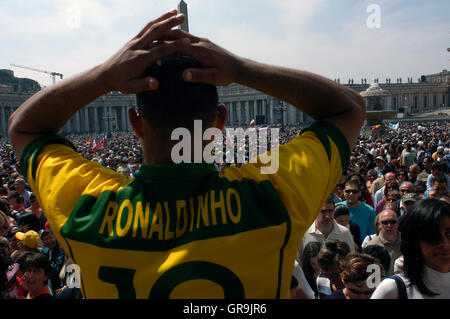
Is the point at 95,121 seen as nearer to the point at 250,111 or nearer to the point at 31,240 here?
the point at 250,111

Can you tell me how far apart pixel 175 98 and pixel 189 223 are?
445 millimetres

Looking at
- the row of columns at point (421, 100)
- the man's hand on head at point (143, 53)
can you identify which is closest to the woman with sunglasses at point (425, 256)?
the man's hand on head at point (143, 53)

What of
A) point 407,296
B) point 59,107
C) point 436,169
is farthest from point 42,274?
point 436,169

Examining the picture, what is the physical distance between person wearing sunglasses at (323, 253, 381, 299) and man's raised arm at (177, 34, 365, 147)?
2056mm

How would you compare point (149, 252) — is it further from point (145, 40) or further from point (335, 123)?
point (335, 123)

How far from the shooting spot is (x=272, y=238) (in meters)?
1.46

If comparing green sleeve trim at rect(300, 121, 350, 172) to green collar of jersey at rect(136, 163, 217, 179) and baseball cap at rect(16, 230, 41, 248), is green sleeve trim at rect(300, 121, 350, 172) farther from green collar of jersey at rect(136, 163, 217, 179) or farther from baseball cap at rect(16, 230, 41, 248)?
baseball cap at rect(16, 230, 41, 248)

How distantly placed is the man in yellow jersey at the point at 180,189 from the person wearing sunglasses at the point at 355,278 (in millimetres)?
2061

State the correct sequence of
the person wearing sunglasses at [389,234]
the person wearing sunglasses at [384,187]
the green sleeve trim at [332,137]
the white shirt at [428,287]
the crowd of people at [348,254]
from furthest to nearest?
1. the person wearing sunglasses at [384,187]
2. the person wearing sunglasses at [389,234]
3. the crowd of people at [348,254]
4. the white shirt at [428,287]
5. the green sleeve trim at [332,137]

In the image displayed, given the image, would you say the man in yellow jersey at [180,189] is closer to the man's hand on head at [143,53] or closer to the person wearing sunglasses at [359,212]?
the man's hand on head at [143,53]

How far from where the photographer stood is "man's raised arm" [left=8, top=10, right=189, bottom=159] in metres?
1.46

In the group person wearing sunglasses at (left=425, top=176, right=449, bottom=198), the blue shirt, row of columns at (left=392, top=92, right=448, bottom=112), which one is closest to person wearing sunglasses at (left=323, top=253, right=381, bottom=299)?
the blue shirt

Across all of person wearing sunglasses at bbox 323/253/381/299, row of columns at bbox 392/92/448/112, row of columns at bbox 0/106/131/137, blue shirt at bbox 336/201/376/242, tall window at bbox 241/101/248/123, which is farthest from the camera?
row of columns at bbox 392/92/448/112

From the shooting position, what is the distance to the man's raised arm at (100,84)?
146cm
